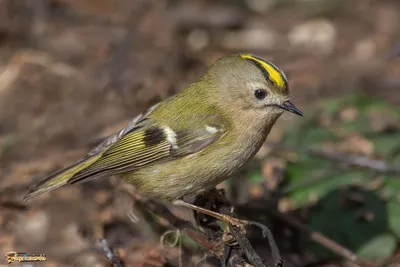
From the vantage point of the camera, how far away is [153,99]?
4.49 m

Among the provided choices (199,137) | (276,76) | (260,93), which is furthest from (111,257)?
(276,76)

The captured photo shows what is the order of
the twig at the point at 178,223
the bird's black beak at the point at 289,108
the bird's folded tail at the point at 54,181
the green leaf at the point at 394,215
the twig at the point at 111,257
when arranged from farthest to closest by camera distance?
the green leaf at the point at 394,215
the bird's folded tail at the point at 54,181
the bird's black beak at the point at 289,108
the twig at the point at 111,257
the twig at the point at 178,223

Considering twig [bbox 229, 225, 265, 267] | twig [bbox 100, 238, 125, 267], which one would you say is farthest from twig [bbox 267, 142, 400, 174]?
twig [bbox 100, 238, 125, 267]

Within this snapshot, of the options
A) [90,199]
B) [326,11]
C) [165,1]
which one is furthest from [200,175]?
[326,11]

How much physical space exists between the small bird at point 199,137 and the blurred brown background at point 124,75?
1.36 feet

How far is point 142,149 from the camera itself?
11.2 ft

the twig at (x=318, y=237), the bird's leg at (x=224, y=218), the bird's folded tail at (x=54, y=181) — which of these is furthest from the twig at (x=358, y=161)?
the bird's folded tail at (x=54, y=181)

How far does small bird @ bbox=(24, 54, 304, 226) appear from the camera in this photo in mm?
3248

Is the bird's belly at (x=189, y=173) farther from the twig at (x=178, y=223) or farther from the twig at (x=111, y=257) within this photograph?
the twig at (x=111, y=257)

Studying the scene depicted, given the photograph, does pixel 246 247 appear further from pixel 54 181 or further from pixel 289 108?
pixel 54 181

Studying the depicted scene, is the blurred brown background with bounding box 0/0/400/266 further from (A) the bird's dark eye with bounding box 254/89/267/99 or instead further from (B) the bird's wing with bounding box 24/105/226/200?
(A) the bird's dark eye with bounding box 254/89/267/99

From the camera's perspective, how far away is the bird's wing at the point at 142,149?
131 inches

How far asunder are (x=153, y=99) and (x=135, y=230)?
963mm

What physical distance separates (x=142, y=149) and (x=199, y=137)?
0.98 ft
